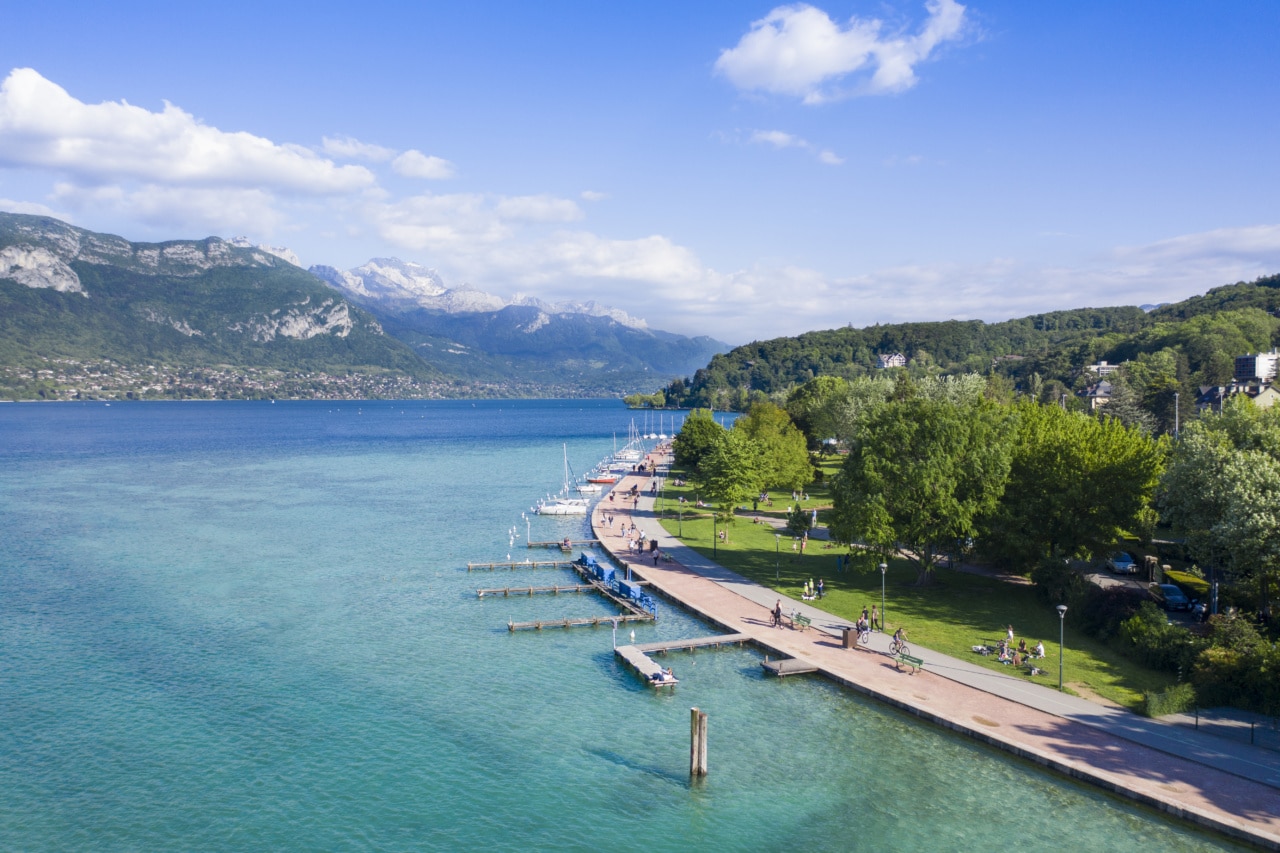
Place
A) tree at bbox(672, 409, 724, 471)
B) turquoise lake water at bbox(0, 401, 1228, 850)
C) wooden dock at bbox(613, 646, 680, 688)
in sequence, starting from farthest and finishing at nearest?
tree at bbox(672, 409, 724, 471), wooden dock at bbox(613, 646, 680, 688), turquoise lake water at bbox(0, 401, 1228, 850)

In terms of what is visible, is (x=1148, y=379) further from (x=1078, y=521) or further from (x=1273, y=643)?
(x=1273, y=643)

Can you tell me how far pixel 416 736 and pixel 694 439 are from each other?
60.5 meters

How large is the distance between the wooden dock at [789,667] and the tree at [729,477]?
25420mm

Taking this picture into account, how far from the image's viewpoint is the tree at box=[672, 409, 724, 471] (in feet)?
274

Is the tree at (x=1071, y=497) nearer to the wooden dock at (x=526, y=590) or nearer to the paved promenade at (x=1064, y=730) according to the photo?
the paved promenade at (x=1064, y=730)

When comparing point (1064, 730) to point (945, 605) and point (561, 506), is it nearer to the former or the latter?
point (945, 605)

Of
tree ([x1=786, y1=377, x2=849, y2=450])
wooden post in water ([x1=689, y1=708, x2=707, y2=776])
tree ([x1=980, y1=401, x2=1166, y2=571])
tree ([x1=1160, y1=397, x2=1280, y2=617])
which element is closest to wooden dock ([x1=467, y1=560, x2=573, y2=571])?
tree ([x1=980, y1=401, x2=1166, y2=571])

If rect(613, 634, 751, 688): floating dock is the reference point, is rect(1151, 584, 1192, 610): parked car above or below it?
above

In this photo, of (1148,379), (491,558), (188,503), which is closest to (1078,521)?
(491,558)

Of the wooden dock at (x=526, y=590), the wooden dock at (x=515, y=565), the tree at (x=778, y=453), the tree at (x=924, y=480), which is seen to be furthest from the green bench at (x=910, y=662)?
the tree at (x=778, y=453)

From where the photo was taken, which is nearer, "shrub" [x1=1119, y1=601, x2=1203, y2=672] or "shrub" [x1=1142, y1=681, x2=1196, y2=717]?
"shrub" [x1=1142, y1=681, x2=1196, y2=717]

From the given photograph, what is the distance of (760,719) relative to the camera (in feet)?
90.3

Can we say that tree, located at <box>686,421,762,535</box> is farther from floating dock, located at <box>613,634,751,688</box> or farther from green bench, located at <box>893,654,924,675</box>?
green bench, located at <box>893,654,924,675</box>

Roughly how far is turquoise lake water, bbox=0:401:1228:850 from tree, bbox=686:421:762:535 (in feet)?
45.7
